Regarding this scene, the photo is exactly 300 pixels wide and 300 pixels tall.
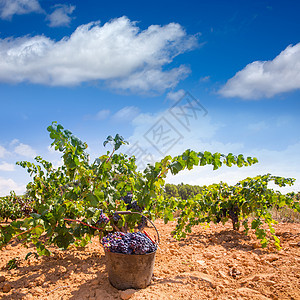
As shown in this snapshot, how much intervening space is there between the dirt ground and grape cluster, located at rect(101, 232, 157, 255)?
1.42 ft

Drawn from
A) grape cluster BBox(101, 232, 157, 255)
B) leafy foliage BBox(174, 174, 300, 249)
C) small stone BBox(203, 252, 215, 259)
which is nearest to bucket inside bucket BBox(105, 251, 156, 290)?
grape cluster BBox(101, 232, 157, 255)

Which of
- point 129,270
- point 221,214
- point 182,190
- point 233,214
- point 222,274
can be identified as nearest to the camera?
point 129,270

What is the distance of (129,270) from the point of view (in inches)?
112

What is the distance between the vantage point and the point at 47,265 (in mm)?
3844

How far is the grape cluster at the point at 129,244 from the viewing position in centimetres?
285

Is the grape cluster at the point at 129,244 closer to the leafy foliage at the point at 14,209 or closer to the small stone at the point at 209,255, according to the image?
the small stone at the point at 209,255

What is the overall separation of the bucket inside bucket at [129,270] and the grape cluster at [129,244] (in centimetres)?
5

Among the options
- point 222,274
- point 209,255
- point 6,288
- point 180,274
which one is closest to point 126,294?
point 180,274

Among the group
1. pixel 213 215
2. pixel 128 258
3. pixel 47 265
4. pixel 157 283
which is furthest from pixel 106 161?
pixel 213 215

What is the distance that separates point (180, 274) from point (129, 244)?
96 centimetres

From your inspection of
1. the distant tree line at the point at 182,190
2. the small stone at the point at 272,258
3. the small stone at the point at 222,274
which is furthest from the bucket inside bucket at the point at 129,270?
the distant tree line at the point at 182,190

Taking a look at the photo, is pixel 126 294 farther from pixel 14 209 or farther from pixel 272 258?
pixel 14 209

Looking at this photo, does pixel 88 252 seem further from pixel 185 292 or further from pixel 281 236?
pixel 281 236

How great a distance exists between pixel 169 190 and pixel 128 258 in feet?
42.6
